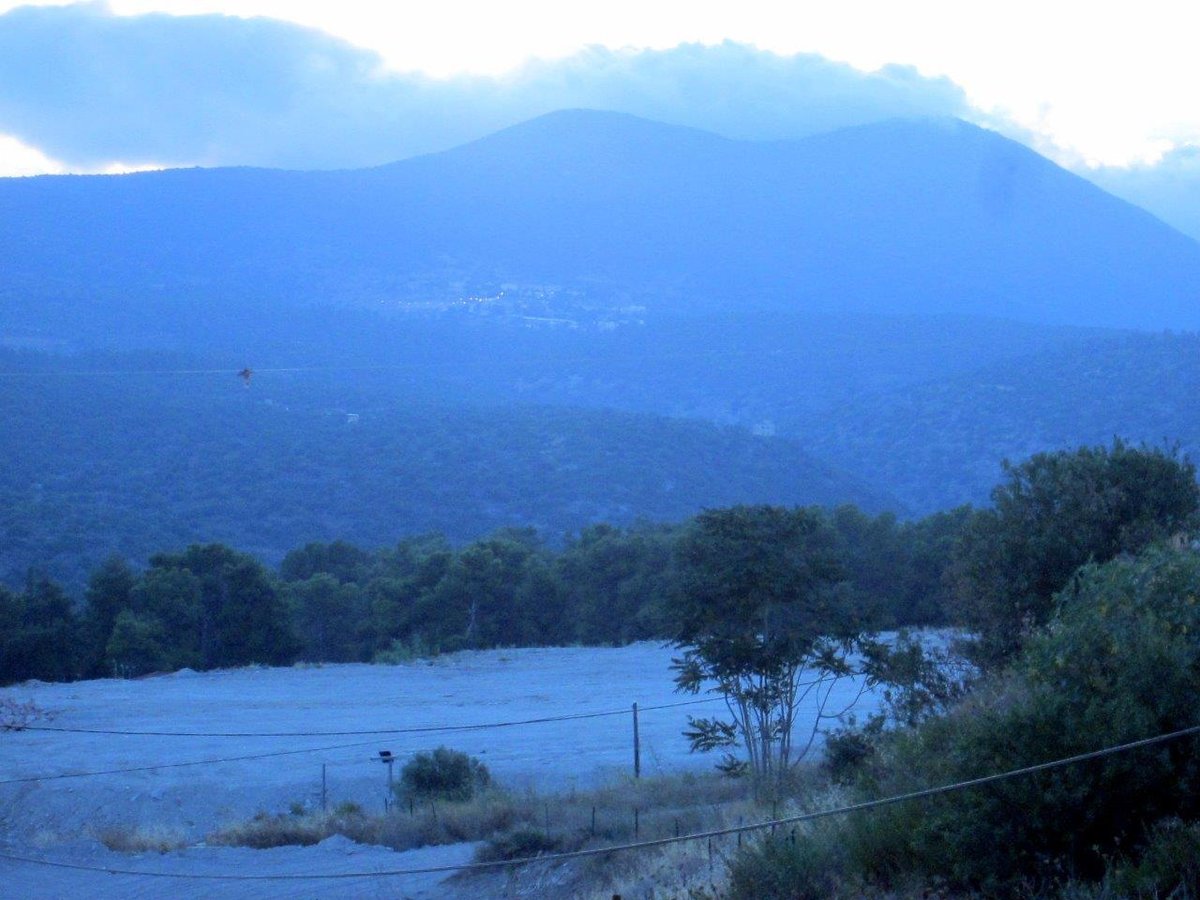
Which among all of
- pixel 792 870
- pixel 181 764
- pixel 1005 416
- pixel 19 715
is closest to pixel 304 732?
pixel 181 764

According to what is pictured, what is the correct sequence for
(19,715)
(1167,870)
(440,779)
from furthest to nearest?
(19,715) < (440,779) < (1167,870)

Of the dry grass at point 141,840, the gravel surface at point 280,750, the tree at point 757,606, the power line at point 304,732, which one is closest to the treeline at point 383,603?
the gravel surface at point 280,750

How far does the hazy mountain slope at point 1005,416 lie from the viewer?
62.7 metres

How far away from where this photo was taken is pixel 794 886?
287 inches

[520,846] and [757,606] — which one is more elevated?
[757,606]

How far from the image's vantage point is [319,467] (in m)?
65.6

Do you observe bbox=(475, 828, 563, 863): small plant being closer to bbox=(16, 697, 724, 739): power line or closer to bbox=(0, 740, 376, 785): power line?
bbox=(0, 740, 376, 785): power line

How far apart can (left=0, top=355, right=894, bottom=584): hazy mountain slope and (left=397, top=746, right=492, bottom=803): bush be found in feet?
116

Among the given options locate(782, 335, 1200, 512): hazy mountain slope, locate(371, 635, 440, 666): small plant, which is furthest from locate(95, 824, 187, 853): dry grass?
locate(782, 335, 1200, 512): hazy mountain slope

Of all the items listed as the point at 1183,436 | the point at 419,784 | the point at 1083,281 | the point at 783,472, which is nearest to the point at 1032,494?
the point at 419,784

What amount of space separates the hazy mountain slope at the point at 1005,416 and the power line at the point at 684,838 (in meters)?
50.4

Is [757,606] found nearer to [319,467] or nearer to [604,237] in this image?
[319,467]

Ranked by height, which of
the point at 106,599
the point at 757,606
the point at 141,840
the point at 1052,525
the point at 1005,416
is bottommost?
the point at 141,840

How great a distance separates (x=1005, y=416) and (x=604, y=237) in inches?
2366
